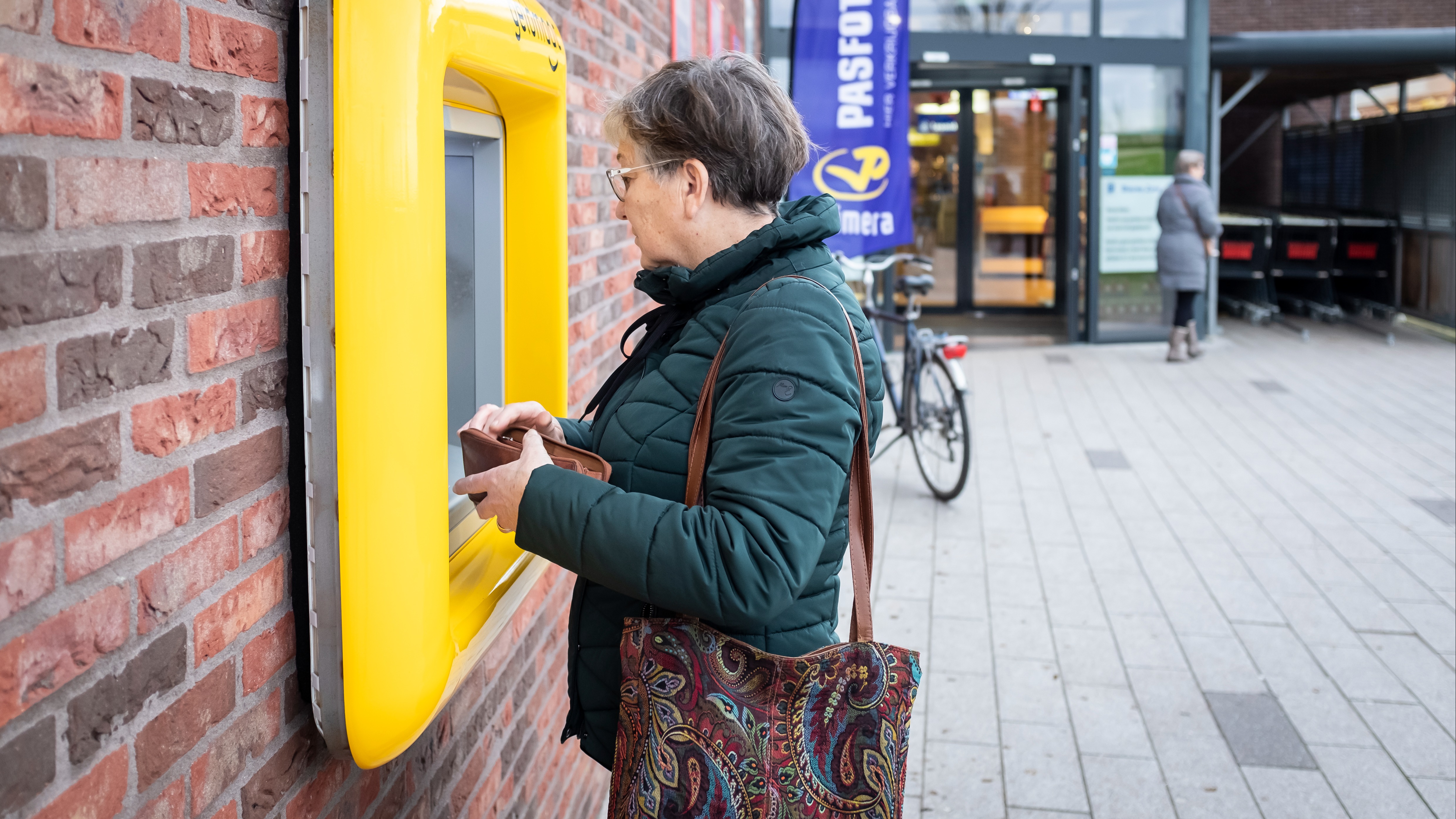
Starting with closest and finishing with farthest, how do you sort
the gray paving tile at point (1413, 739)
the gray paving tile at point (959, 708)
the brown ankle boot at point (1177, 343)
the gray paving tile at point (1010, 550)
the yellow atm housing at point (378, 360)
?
the yellow atm housing at point (378, 360) → the gray paving tile at point (1413, 739) → the gray paving tile at point (959, 708) → the gray paving tile at point (1010, 550) → the brown ankle boot at point (1177, 343)

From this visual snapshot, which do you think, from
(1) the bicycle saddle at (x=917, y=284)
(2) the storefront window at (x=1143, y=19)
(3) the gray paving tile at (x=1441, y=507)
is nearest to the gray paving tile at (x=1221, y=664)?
(3) the gray paving tile at (x=1441, y=507)

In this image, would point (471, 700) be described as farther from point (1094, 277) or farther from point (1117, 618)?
point (1094, 277)

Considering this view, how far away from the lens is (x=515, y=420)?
1.69m

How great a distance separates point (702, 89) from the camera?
154 centimetres

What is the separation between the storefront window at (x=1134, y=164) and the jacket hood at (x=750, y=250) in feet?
32.8

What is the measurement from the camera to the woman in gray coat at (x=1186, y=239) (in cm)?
1009

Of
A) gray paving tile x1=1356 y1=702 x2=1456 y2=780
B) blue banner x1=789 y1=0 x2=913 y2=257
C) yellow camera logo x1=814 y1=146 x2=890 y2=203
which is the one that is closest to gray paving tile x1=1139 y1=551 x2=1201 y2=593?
gray paving tile x1=1356 y1=702 x2=1456 y2=780

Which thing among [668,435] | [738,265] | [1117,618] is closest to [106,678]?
[668,435]

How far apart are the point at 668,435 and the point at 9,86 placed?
858 millimetres

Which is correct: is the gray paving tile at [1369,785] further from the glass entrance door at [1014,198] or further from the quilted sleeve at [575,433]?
the glass entrance door at [1014,198]

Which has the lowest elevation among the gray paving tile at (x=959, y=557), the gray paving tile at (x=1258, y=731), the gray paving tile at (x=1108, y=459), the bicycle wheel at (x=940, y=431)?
the gray paving tile at (x=1258, y=731)

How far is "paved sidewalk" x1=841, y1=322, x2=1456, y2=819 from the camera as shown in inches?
133

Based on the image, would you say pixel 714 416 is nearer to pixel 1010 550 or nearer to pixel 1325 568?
pixel 1010 550

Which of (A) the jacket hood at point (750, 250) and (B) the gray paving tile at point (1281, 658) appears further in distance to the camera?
(B) the gray paving tile at point (1281, 658)
